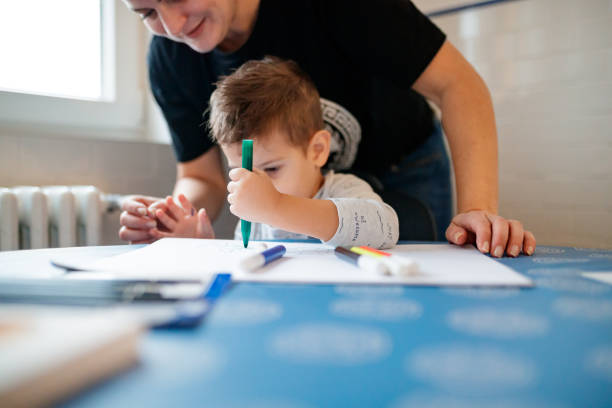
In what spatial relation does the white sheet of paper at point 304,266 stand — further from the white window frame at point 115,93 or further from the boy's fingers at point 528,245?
the white window frame at point 115,93

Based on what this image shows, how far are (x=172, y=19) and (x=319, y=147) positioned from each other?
360 mm

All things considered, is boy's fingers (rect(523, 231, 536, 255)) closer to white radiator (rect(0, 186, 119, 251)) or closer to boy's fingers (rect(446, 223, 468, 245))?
boy's fingers (rect(446, 223, 468, 245))

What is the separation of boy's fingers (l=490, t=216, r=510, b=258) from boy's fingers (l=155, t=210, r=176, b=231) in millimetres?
572

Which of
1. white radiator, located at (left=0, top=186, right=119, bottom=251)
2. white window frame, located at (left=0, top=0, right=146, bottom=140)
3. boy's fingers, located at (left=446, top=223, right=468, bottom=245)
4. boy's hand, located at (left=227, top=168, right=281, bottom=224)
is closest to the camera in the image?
boy's hand, located at (left=227, top=168, right=281, bottom=224)

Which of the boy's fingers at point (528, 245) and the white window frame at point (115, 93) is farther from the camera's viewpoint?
the white window frame at point (115, 93)

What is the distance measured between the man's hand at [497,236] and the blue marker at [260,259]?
0.96 feet

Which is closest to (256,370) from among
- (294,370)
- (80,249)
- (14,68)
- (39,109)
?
(294,370)

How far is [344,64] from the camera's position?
37.4 inches

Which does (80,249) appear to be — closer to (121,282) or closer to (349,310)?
(121,282)

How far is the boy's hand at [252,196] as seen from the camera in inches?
22.3

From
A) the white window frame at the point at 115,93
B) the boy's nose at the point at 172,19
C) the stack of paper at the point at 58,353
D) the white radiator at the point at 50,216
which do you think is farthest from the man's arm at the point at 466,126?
the white window frame at the point at 115,93

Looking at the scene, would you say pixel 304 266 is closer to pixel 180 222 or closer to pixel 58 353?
pixel 58 353

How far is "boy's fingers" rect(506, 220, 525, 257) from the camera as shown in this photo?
61cm

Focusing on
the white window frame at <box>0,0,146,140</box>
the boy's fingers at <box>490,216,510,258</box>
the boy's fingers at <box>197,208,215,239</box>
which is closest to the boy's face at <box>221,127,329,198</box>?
the boy's fingers at <box>197,208,215,239</box>
